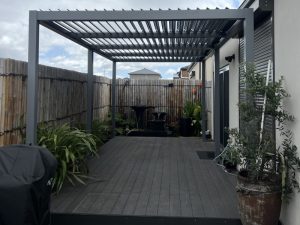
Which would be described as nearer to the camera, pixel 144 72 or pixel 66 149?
pixel 66 149

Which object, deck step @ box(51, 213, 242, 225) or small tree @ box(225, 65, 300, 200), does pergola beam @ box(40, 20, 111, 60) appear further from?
small tree @ box(225, 65, 300, 200)

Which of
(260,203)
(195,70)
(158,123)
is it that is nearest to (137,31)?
(260,203)

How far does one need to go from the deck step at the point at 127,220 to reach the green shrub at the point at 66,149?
0.77 m

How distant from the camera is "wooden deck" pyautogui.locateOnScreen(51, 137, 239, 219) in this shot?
4.12 m

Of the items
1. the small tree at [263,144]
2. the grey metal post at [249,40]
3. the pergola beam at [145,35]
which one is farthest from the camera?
the pergola beam at [145,35]

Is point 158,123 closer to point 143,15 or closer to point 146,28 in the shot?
point 146,28

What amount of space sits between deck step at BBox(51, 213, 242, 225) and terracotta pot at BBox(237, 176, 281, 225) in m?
0.43

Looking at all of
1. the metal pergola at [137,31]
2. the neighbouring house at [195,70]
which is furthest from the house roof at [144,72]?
the metal pergola at [137,31]

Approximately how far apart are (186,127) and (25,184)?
9311 millimetres

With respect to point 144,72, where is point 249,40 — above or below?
below

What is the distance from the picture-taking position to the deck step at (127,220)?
3.85 meters

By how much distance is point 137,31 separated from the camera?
610 cm

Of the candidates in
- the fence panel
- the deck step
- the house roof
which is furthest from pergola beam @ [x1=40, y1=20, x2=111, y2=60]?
the house roof

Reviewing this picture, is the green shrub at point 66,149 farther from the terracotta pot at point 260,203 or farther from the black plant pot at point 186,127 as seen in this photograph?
the black plant pot at point 186,127
